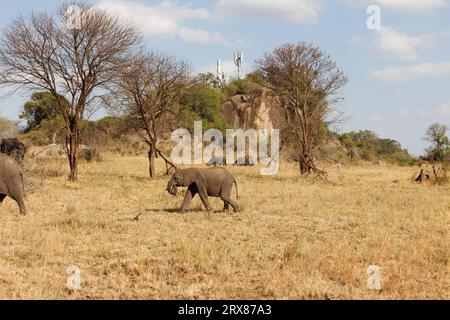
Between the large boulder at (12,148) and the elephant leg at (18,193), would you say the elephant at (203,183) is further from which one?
the large boulder at (12,148)

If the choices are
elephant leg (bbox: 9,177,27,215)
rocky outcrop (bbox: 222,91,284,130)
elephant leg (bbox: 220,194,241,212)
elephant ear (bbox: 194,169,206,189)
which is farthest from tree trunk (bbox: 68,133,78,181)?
rocky outcrop (bbox: 222,91,284,130)

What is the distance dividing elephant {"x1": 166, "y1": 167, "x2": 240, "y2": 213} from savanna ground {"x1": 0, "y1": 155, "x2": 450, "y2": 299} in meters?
0.50

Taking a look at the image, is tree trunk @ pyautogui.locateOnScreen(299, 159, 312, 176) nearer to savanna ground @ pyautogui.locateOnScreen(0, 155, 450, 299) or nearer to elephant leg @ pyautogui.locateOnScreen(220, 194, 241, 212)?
savanna ground @ pyautogui.locateOnScreen(0, 155, 450, 299)

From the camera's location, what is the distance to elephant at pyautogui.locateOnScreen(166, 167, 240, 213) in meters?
13.0

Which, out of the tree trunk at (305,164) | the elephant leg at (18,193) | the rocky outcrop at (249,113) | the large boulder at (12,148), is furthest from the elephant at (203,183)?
the rocky outcrop at (249,113)

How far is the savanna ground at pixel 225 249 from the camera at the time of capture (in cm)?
664

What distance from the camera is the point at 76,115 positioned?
23422mm

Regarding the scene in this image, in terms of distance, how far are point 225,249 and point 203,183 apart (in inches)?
182

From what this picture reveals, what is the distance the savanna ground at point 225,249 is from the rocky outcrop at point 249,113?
3882cm

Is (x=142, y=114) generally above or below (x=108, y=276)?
above
